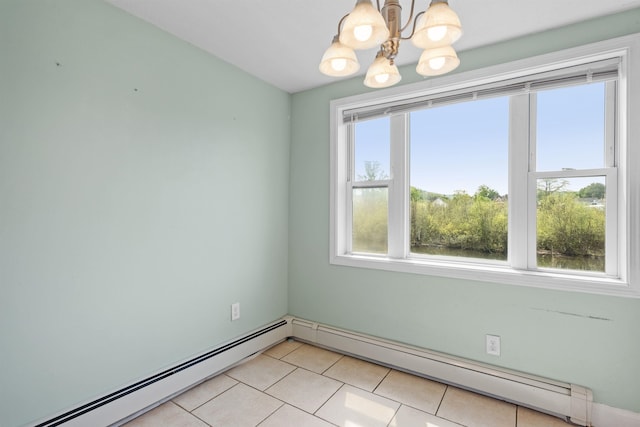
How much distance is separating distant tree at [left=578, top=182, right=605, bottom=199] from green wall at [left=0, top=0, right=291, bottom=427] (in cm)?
231

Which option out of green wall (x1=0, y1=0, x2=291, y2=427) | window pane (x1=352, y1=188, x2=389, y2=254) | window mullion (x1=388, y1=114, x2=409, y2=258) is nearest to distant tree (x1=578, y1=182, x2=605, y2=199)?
window mullion (x1=388, y1=114, x2=409, y2=258)

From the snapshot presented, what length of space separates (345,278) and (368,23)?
202cm

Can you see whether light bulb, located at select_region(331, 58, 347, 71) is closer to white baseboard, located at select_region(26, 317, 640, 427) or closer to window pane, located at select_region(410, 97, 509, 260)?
window pane, located at select_region(410, 97, 509, 260)

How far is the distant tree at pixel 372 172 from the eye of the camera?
258 cm

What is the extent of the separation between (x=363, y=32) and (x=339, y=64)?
225 millimetres

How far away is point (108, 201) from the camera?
1651 millimetres

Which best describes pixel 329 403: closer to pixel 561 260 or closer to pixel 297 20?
pixel 561 260

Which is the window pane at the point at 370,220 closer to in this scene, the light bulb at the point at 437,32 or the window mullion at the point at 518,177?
the window mullion at the point at 518,177

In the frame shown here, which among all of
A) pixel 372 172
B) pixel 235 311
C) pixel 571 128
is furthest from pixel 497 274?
pixel 235 311

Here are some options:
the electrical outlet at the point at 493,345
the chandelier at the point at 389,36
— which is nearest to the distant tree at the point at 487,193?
the electrical outlet at the point at 493,345

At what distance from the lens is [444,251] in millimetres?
2328

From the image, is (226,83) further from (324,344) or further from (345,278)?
(324,344)

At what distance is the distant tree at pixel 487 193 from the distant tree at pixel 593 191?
0.45m

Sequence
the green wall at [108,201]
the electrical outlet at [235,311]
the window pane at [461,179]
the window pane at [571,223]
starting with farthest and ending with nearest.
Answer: the electrical outlet at [235,311] → the window pane at [461,179] → the window pane at [571,223] → the green wall at [108,201]
